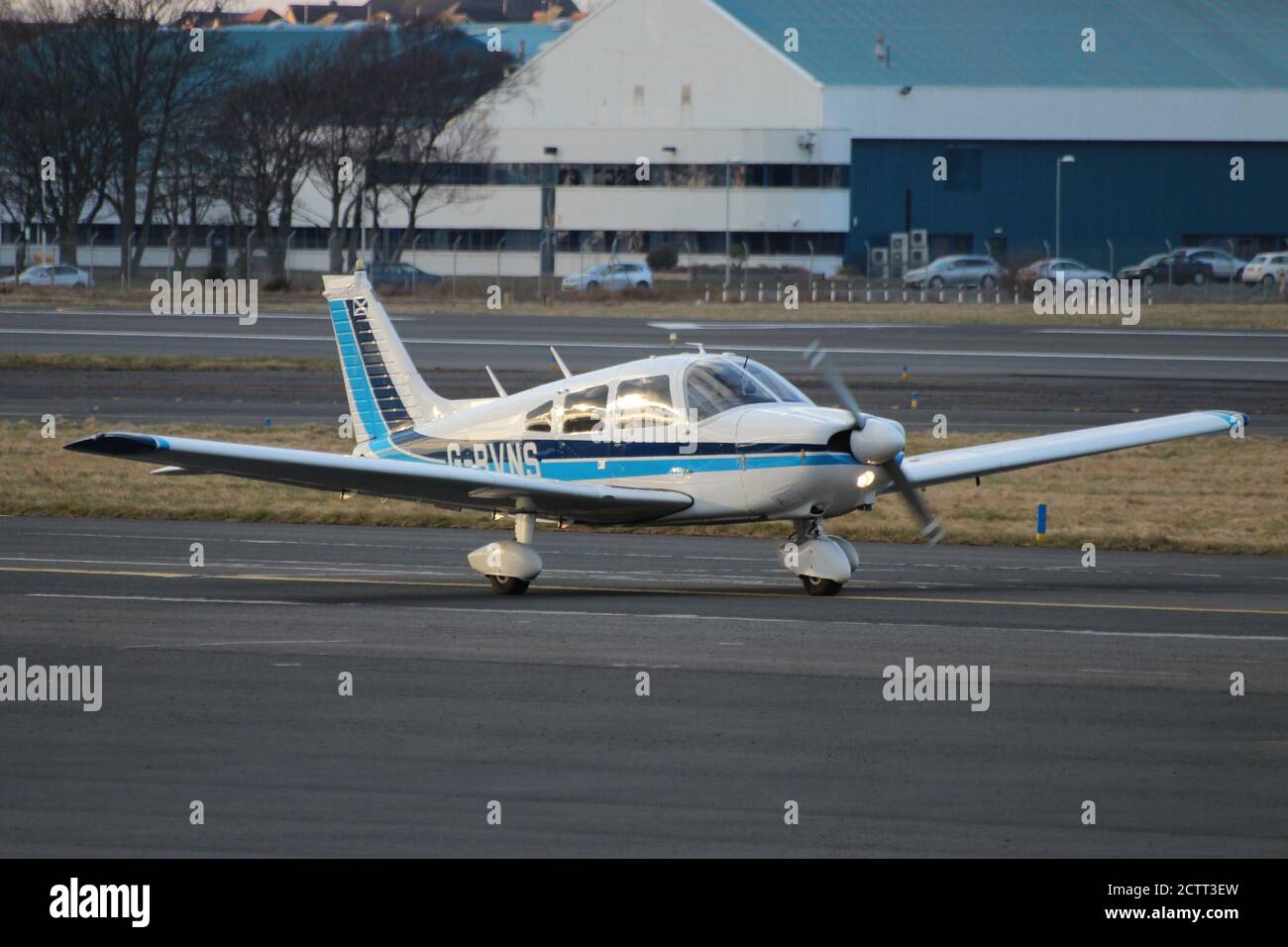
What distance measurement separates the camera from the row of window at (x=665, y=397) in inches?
680

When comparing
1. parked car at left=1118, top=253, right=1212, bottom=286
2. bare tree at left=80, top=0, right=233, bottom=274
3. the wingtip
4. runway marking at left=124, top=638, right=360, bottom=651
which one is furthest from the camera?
bare tree at left=80, top=0, right=233, bottom=274

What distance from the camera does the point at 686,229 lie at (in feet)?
305

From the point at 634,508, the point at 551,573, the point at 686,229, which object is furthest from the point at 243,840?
the point at 686,229

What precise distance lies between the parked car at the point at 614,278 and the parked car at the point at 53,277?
68.6ft

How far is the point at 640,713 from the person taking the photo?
11.9 m

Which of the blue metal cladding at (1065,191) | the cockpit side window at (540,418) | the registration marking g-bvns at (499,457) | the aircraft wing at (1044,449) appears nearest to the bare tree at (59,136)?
the blue metal cladding at (1065,191)

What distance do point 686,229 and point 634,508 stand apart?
76754 mm

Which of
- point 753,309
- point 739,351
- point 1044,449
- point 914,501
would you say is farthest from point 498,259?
point 914,501

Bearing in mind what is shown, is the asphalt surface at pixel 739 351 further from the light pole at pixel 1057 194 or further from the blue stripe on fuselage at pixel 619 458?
the light pole at pixel 1057 194

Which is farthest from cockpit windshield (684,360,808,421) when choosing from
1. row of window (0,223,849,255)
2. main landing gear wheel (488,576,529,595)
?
row of window (0,223,849,255)

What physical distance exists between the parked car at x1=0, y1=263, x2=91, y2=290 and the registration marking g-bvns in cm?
6289

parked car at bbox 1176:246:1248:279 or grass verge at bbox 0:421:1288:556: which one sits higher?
parked car at bbox 1176:246:1248:279

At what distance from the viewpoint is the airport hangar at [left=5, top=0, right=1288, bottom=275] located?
9125cm

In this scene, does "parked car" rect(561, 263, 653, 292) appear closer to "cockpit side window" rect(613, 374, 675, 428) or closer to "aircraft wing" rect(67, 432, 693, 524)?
"cockpit side window" rect(613, 374, 675, 428)
